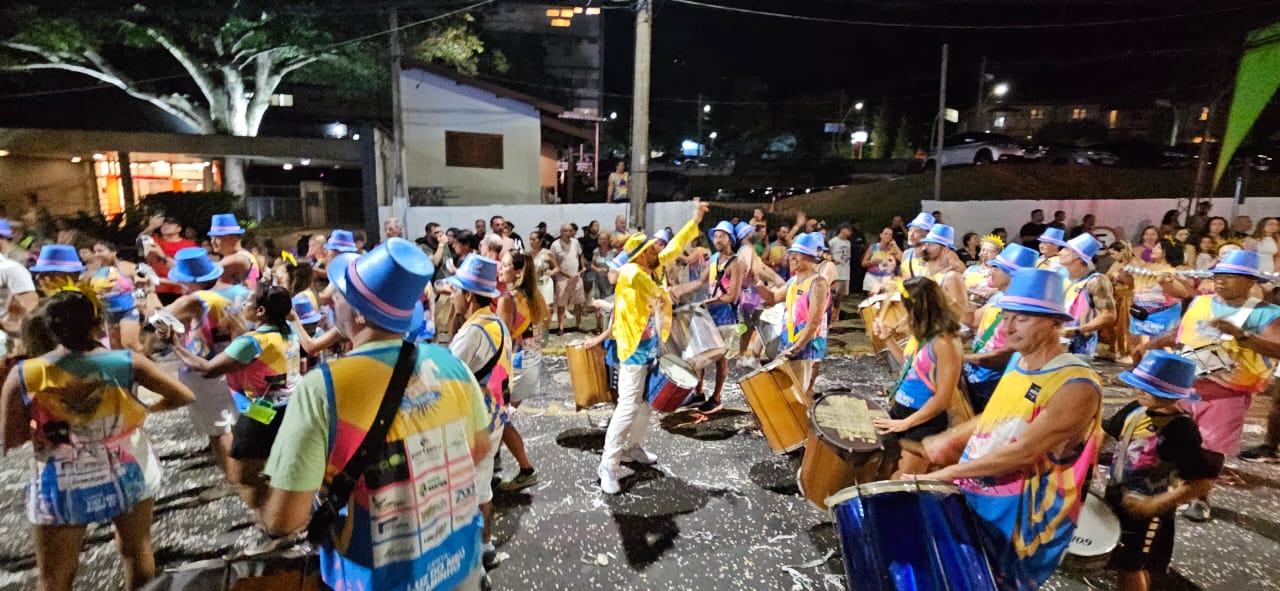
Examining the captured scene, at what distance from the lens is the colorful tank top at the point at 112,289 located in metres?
6.44

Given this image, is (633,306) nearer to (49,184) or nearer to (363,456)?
(363,456)

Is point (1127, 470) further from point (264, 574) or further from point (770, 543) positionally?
point (264, 574)

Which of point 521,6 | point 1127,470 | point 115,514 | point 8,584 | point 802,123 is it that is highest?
point 521,6

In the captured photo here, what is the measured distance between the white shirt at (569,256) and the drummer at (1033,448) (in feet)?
28.6

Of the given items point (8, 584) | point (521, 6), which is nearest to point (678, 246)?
point (8, 584)

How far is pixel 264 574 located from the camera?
197 cm

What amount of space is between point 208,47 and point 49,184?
18.4 ft

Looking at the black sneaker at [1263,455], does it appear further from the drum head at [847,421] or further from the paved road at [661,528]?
the drum head at [847,421]

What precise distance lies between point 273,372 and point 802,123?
44501mm

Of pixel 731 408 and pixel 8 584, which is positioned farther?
pixel 731 408

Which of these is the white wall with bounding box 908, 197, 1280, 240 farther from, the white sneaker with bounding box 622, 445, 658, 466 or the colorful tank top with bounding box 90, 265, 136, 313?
the colorful tank top with bounding box 90, 265, 136, 313

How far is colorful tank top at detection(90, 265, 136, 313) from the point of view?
6438mm

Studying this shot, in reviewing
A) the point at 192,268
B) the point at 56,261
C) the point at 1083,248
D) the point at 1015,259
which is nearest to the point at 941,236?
the point at 1015,259

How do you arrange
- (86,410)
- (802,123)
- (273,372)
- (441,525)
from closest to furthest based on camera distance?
(441,525) → (86,410) → (273,372) → (802,123)
